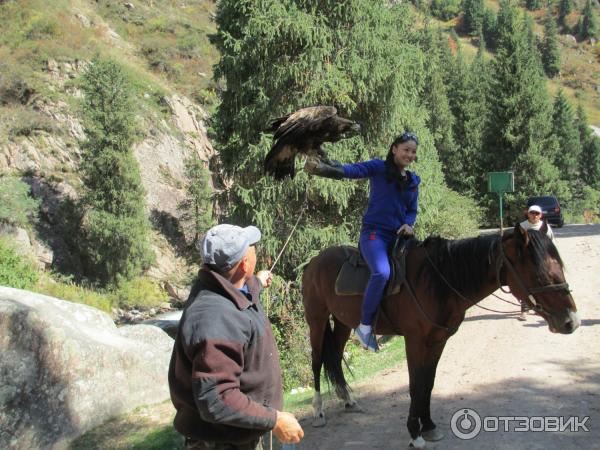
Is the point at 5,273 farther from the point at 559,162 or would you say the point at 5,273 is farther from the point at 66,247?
the point at 559,162

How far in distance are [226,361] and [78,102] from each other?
28.8m

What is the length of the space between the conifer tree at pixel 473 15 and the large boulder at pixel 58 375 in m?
129

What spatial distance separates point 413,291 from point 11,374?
4785mm

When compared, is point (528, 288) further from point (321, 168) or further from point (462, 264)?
point (321, 168)

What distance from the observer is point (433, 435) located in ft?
15.1

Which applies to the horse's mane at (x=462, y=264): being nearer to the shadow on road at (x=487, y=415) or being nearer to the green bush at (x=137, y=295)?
the shadow on road at (x=487, y=415)

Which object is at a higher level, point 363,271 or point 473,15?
point 473,15

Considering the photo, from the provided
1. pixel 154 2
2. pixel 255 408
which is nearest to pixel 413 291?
pixel 255 408

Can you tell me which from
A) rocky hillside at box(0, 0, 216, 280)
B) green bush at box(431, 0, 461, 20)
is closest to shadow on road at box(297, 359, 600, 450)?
rocky hillside at box(0, 0, 216, 280)

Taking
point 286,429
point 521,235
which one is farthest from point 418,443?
point 286,429

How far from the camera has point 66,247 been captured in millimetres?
25234

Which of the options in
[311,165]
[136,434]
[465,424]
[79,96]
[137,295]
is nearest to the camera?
[311,165]

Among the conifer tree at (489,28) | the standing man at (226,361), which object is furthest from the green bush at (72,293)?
the conifer tree at (489,28)

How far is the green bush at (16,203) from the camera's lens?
21.8 m
